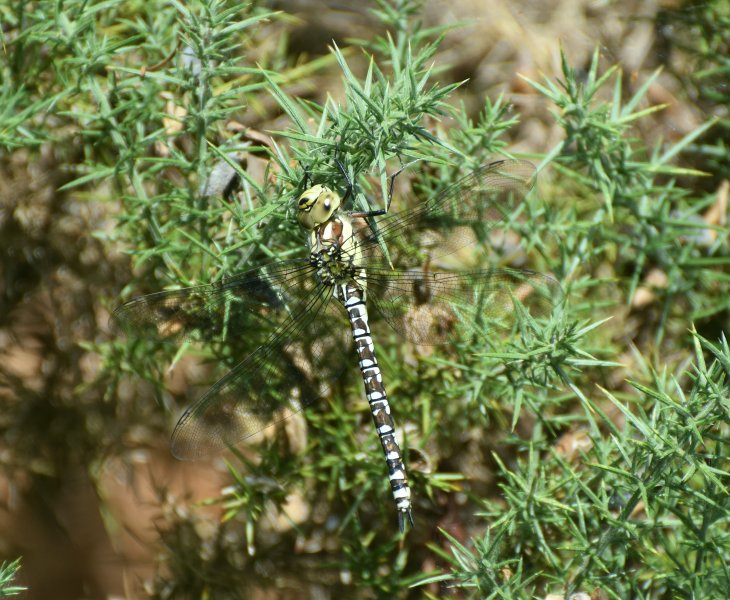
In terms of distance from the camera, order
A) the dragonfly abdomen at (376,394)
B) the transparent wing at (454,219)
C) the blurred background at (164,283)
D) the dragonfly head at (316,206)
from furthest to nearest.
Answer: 1. the blurred background at (164,283)
2. the transparent wing at (454,219)
3. the dragonfly abdomen at (376,394)
4. the dragonfly head at (316,206)

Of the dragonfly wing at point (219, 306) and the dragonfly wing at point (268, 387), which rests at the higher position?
the dragonfly wing at point (219, 306)

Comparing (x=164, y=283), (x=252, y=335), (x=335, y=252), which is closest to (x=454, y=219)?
(x=335, y=252)

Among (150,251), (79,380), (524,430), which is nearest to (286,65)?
(150,251)

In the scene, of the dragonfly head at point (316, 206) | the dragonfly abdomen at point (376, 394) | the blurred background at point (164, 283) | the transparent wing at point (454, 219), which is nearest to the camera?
the dragonfly head at point (316, 206)

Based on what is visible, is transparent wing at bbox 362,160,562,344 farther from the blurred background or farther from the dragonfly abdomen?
the blurred background

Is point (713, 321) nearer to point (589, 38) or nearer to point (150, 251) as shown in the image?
Answer: point (589, 38)

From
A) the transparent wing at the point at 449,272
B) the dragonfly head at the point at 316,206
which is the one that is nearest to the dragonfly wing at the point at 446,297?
the transparent wing at the point at 449,272

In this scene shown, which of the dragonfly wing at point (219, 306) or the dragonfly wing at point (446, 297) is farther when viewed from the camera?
the dragonfly wing at point (446, 297)

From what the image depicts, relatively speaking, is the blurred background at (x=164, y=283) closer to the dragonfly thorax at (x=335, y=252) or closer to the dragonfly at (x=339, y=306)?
the dragonfly at (x=339, y=306)
